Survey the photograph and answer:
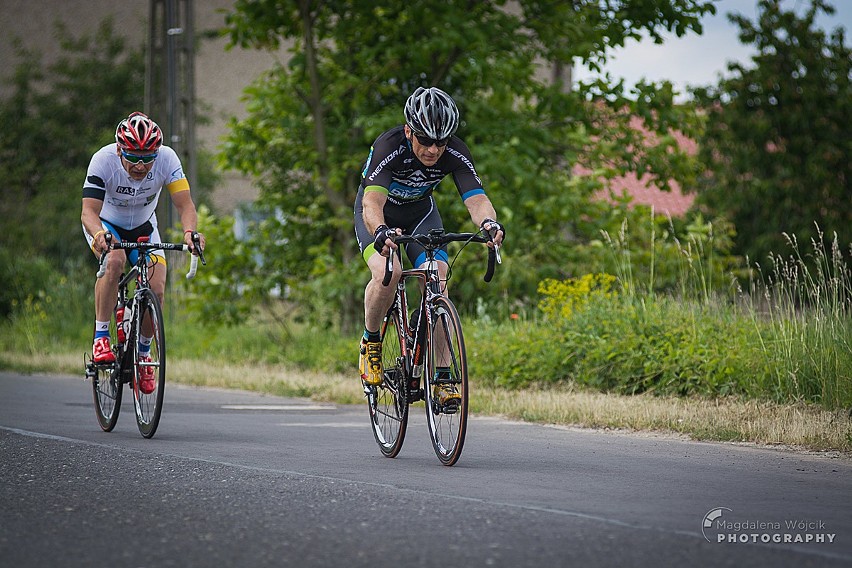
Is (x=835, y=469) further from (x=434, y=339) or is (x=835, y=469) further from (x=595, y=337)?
(x=595, y=337)

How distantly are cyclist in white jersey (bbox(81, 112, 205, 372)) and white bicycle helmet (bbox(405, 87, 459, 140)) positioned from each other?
2124 mm

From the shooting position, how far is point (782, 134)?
95.7 ft

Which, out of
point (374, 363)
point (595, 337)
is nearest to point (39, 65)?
point (595, 337)

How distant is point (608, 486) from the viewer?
22.1ft

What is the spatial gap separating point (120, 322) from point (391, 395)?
8.18 feet

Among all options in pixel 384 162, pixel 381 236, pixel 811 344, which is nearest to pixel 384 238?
pixel 381 236

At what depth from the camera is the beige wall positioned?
37375 millimetres

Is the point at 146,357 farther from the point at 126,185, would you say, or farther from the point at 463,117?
the point at 463,117

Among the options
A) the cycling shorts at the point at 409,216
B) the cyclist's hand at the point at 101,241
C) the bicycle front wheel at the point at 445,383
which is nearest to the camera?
the bicycle front wheel at the point at 445,383

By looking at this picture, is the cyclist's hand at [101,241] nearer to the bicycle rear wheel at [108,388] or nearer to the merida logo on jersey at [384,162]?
the bicycle rear wheel at [108,388]

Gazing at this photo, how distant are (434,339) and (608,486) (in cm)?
139

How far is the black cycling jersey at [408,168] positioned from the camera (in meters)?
7.93

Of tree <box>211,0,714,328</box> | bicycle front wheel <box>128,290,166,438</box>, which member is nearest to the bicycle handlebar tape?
bicycle front wheel <box>128,290,166,438</box>

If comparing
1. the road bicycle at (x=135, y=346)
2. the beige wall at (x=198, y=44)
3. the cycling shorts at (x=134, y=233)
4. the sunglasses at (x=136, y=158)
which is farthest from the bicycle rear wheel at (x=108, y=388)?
the beige wall at (x=198, y=44)
